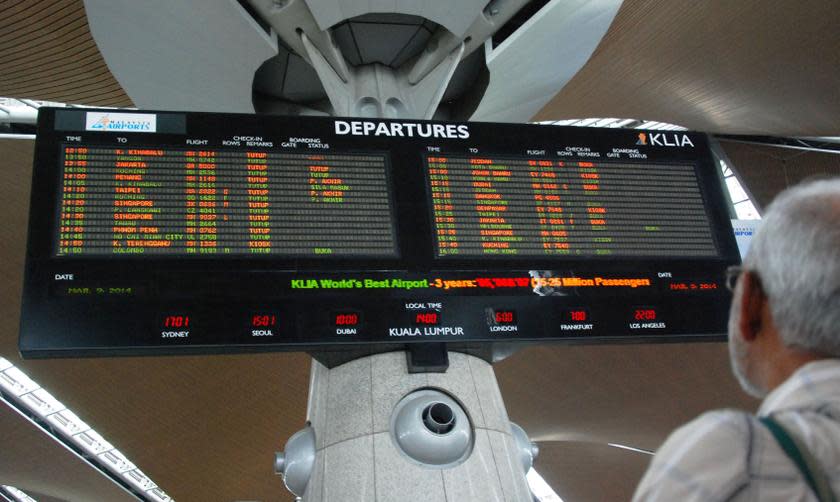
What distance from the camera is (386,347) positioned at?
652cm

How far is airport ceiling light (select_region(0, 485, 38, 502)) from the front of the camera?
31.6 m

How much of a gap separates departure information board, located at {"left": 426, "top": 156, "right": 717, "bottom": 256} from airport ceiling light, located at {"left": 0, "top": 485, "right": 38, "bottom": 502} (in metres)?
29.9

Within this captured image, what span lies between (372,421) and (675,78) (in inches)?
349

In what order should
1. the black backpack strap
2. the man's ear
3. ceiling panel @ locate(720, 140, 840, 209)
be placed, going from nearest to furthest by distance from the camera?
the black backpack strap → the man's ear → ceiling panel @ locate(720, 140, 840, 209)

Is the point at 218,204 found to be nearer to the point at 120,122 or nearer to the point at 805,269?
the point at 120,122

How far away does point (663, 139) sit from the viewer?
7.44m

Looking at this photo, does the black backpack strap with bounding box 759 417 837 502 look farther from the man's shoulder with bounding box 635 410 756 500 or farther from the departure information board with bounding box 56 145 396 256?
the departure information board with bounding box 56 145 396 256

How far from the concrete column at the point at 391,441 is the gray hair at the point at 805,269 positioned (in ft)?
14.9

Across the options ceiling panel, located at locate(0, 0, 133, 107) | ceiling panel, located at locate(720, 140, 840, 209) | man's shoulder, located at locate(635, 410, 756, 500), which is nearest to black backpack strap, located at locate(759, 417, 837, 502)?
man's shoulder, located at locate(635, 410, 756, 500)

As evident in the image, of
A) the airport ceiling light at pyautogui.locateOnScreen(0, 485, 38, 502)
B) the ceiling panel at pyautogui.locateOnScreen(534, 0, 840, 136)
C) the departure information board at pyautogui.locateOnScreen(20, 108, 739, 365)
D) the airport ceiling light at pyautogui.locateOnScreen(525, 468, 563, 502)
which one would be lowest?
the airport ceiling light at pyautogui.locateOnScreen(525, 468, 563, 502)

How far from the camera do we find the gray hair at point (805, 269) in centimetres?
156

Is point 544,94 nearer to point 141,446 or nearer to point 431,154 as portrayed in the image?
point 431,154

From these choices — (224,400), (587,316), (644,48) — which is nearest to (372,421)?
(587,316)

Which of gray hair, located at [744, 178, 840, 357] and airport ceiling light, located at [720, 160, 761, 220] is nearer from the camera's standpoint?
gray hair, located at [744, 178, 840, 357]
